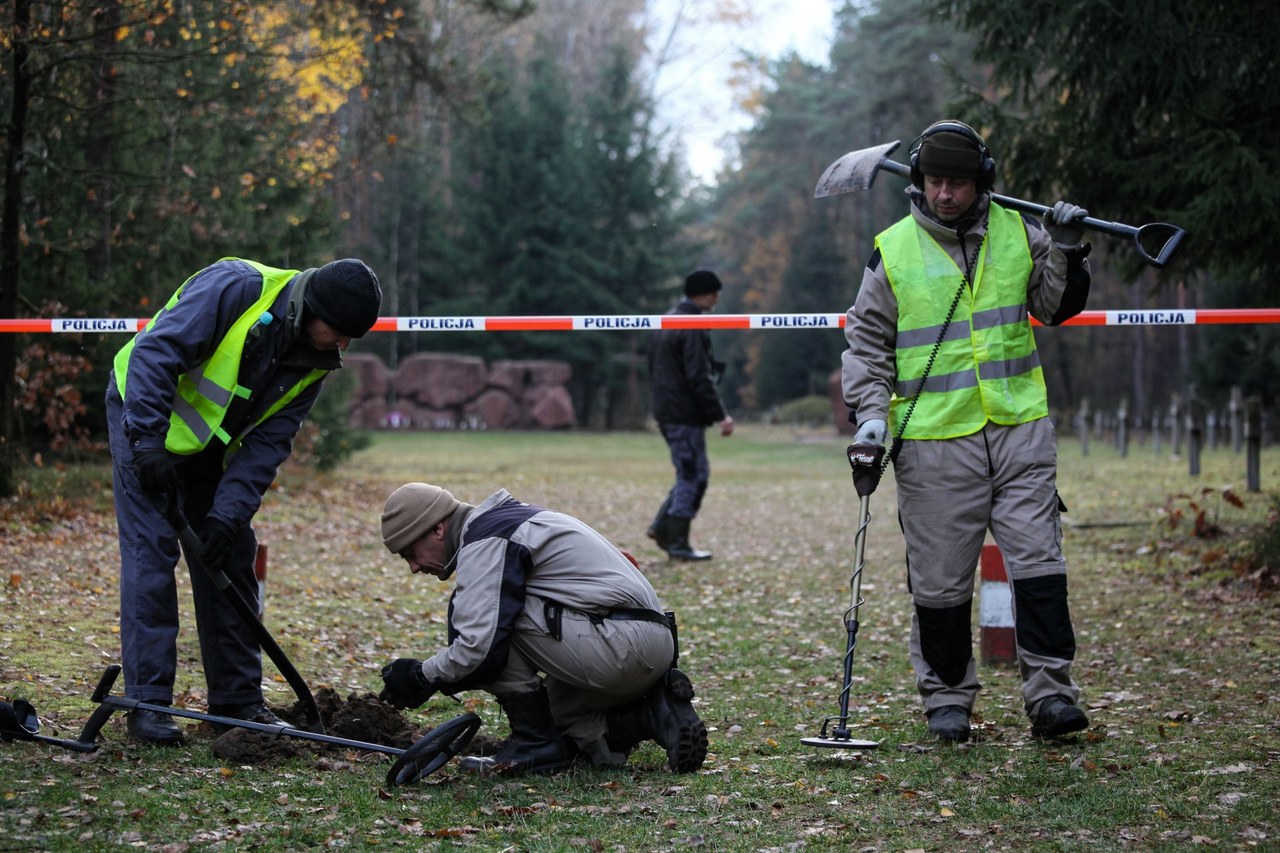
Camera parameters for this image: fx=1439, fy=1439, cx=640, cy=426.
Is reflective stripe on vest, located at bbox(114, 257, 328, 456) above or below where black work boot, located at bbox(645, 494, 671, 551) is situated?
above

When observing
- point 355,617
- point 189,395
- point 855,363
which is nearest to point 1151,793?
point 855,363

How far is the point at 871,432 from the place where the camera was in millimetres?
5520

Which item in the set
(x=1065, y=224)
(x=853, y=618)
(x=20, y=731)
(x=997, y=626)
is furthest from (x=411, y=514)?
(x=997, y=626)

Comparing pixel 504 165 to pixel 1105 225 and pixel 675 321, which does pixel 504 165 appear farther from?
pixel 1105 225

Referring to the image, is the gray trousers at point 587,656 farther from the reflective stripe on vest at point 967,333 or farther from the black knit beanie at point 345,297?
the reflective stripe on vest at point 967,333

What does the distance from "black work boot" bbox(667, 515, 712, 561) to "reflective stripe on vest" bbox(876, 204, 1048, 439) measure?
629cm

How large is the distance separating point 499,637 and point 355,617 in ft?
14.9

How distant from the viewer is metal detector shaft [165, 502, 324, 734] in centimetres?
520

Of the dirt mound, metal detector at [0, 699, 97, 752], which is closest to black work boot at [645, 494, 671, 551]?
the dirt mound


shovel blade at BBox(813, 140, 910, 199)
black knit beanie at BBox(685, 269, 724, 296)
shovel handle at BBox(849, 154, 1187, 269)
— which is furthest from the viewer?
black knit beanie at BBox(685, 269, 724, 296)

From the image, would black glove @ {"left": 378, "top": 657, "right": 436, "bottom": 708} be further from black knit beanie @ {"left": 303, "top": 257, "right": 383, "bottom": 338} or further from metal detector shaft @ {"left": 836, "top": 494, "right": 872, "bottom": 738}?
metal detector shaft @ {"left": 836, "top": 494, "right": 872, "bottom": 738}

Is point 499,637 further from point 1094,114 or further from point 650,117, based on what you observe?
point 650,117

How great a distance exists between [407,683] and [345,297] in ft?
4.71

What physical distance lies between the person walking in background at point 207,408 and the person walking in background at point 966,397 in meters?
2.03
